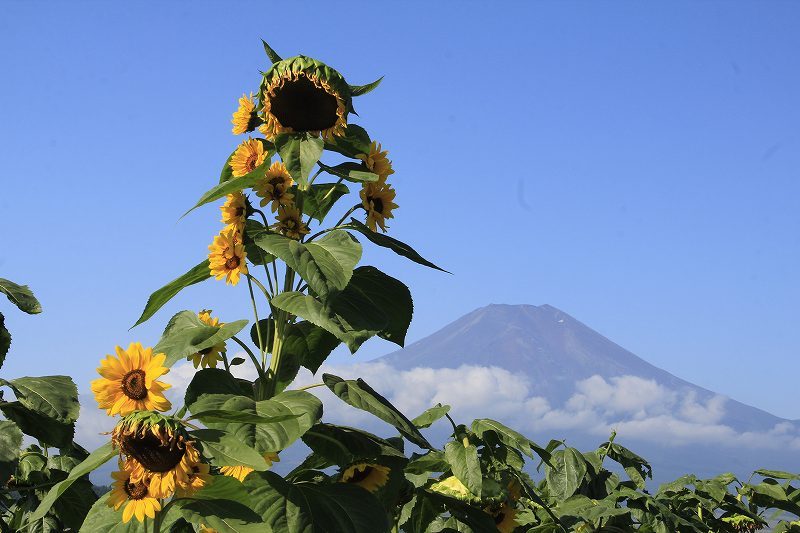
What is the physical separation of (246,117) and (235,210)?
45 centimetres

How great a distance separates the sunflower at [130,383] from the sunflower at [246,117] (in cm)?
112

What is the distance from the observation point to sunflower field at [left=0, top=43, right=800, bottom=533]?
290cm

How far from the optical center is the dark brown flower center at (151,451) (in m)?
2.78

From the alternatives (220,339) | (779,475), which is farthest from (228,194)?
(779,475)

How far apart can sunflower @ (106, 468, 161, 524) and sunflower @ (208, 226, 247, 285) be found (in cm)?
87

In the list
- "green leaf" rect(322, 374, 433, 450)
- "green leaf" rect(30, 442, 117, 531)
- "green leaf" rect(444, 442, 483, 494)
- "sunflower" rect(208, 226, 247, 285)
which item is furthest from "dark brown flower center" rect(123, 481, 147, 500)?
"green leaf" rect(444, 442, 483, 494)

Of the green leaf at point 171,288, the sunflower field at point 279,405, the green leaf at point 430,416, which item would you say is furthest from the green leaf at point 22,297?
the green leaf at point 430,416

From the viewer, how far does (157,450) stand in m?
2.80

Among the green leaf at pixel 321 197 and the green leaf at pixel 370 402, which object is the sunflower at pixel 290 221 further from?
the green leaf at pixel 370 402

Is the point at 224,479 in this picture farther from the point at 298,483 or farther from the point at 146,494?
the point at 298,483

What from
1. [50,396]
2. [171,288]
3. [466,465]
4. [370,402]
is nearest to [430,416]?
[466,465]

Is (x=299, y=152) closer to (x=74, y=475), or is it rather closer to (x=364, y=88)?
(x=364, y=88)

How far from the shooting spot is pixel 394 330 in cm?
353

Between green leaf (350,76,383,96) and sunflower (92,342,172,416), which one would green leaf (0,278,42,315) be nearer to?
sunflower (92,342,172,416)
